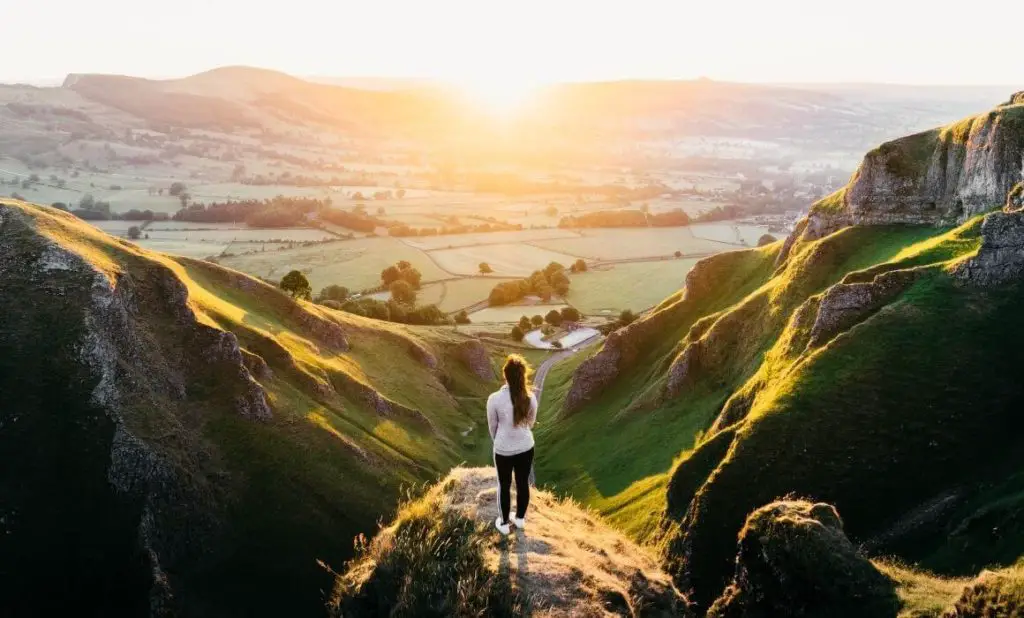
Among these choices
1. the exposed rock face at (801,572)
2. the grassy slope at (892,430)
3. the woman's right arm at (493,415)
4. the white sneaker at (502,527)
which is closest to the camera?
the woman's right arm at (493,415)

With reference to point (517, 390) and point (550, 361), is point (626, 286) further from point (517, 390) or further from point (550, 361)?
point (517, 390)

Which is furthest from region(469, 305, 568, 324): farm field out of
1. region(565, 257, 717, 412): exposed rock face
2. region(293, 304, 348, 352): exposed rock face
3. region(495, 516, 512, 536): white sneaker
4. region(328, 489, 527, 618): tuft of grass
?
region(328, 489, 527, 618): tuft of grass

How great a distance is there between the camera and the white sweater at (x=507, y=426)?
20.5 meters

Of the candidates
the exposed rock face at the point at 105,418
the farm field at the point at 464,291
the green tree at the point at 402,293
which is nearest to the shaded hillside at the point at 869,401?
the exposed rock face at the point at 105,418

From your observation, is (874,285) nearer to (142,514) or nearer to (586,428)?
(586,428)

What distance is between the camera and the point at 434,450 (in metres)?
72.2

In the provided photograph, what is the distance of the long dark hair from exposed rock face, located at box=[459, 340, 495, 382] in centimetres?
8657

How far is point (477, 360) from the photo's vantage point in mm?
109188

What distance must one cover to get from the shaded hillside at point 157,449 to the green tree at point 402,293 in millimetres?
73824

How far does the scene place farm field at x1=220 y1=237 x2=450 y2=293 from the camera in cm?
16262

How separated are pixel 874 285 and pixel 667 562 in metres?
25.0

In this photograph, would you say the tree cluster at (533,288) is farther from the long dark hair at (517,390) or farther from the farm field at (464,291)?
the long dark hair at (517,390)

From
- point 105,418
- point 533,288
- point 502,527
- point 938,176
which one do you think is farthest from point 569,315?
point 502,527

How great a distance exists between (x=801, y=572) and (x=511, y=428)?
Answer: 467 inches
